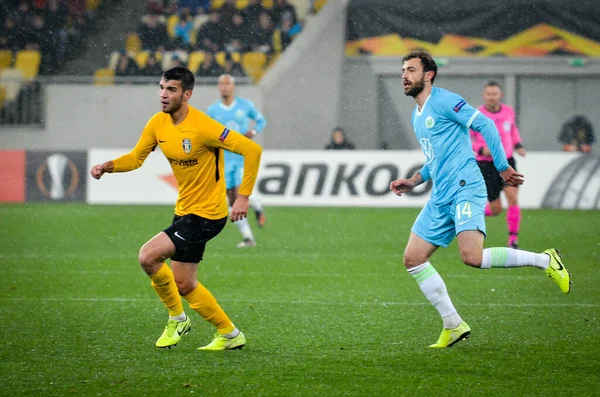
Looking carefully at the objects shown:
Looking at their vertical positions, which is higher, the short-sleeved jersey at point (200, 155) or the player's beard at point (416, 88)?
the player's beard at point (416, 88)

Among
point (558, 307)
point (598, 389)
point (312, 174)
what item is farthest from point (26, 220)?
point (598, 389)

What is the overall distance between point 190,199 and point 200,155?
1.03 ft

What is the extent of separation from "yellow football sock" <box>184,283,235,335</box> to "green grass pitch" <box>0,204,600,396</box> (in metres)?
0.21

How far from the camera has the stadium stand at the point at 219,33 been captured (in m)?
23.7

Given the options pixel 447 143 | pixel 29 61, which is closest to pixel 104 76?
pixel 29 61

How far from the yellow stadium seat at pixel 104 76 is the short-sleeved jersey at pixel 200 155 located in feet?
52.8

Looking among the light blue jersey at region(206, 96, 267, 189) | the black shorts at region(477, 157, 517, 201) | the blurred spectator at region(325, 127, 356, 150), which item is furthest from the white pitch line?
the blurred spectator at region(325, 127, 356, 150)

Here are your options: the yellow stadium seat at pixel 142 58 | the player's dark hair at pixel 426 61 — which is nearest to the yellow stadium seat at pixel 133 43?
the yellow stadium seat at pixel 142 58

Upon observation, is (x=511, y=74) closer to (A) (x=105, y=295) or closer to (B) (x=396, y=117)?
(B) (x=396, y=117)

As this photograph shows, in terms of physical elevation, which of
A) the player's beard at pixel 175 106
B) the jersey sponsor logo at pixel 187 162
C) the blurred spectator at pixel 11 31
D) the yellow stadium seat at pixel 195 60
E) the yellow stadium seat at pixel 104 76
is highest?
the blurred spectator at pixel 11 31

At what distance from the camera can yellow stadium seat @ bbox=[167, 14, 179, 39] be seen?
24.8 metres

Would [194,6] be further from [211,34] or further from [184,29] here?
[211,34]

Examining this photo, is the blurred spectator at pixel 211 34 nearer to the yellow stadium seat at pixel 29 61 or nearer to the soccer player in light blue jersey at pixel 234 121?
the yellow stadium seat at pixel 29 61

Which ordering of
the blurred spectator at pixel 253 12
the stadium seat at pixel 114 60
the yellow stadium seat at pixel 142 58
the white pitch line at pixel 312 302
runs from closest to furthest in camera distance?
the white pitch line at pixel 312 302, the yellow stadium seat at pixel 142 58, the stadium seat at pixel 114 60, the blurred spectator at pixel 253 12
